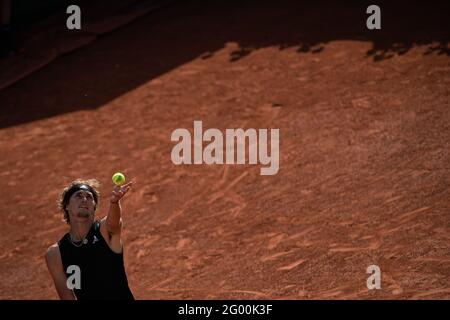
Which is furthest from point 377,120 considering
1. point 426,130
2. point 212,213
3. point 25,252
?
point 25,252

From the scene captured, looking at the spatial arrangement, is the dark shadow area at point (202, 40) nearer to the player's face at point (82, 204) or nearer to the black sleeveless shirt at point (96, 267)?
the player's face at point (82, 204)

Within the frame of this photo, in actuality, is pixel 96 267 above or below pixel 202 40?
below

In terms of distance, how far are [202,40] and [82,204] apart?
1034cm

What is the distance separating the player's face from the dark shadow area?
27.3 ft

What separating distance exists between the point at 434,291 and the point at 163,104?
23.3ft

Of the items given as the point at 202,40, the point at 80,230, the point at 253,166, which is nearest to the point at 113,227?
the point at 80,230

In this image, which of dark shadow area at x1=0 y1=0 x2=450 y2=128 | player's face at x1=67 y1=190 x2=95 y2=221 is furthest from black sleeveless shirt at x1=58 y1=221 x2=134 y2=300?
dark shadow area at x1=0 y1=0 x2=450 y2=128

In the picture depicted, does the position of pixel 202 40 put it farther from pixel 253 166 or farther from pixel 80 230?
→ pixel 80 230

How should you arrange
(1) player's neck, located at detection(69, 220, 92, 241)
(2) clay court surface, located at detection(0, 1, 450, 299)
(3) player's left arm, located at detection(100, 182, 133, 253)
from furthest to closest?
(2) clay court surface, located at detection(0, 1, 450, 299) → (1) player's neck, located at detection(69, 220, 92, 241) → (3) player's left arm, located at detection(100, 182, 133, 253)

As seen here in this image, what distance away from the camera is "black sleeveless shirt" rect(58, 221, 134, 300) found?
6652mm

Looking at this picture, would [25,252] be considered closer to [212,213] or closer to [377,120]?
[212,213]

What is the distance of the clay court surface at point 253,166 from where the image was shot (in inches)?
397

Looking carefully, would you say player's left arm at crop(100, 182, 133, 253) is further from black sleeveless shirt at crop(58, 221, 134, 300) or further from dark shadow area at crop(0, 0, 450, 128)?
dark shadow area at crop(0, 0, 450, 128)

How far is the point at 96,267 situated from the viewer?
6711mm
